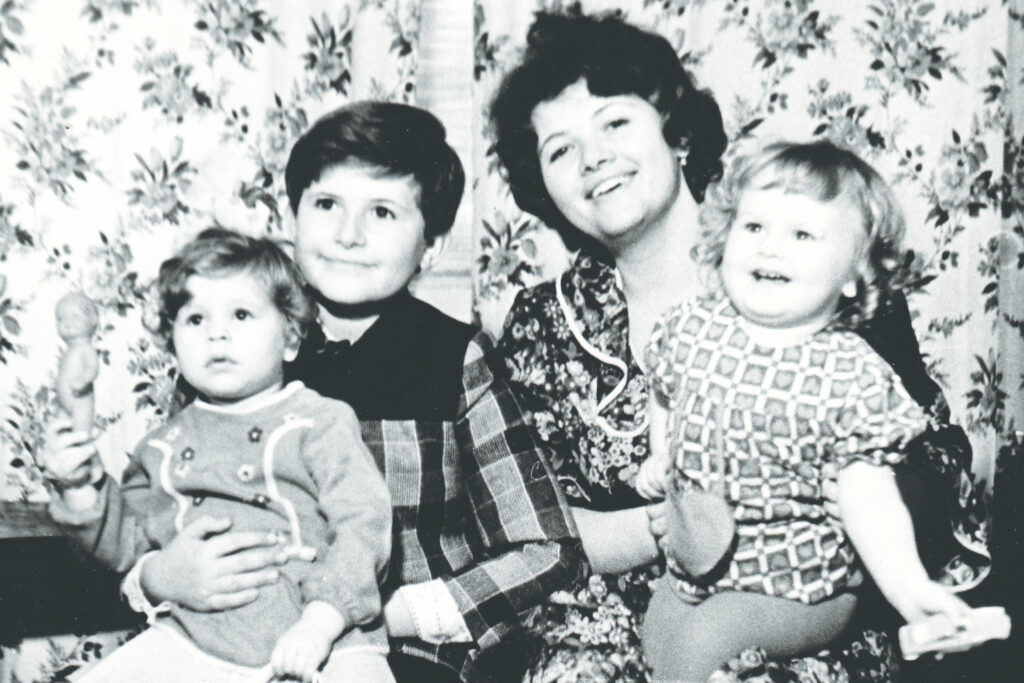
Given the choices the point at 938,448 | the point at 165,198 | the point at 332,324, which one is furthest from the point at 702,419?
the point at 165,198

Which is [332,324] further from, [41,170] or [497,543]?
[41,170]

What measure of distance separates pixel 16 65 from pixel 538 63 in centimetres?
76

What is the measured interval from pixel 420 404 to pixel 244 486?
275 millimetres

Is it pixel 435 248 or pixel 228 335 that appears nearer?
pixel 228 335

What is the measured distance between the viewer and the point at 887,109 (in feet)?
4.89

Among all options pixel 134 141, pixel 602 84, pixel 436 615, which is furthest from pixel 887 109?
pixel 134 141

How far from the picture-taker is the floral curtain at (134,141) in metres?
1.43

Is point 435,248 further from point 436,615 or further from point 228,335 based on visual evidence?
point 436,615

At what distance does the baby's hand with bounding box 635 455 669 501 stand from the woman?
134 millimetres

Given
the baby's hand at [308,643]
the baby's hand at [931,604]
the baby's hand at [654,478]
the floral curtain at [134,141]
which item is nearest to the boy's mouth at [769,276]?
the baby's hand at [654,478]

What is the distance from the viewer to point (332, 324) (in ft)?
4.27

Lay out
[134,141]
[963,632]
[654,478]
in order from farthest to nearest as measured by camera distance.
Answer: [134,141]
[654,478]
[963,632]

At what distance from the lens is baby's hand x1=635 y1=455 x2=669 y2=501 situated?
3.70ft

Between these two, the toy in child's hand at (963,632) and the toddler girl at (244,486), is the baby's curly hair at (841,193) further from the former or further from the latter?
the toddler girl at (244,486)
